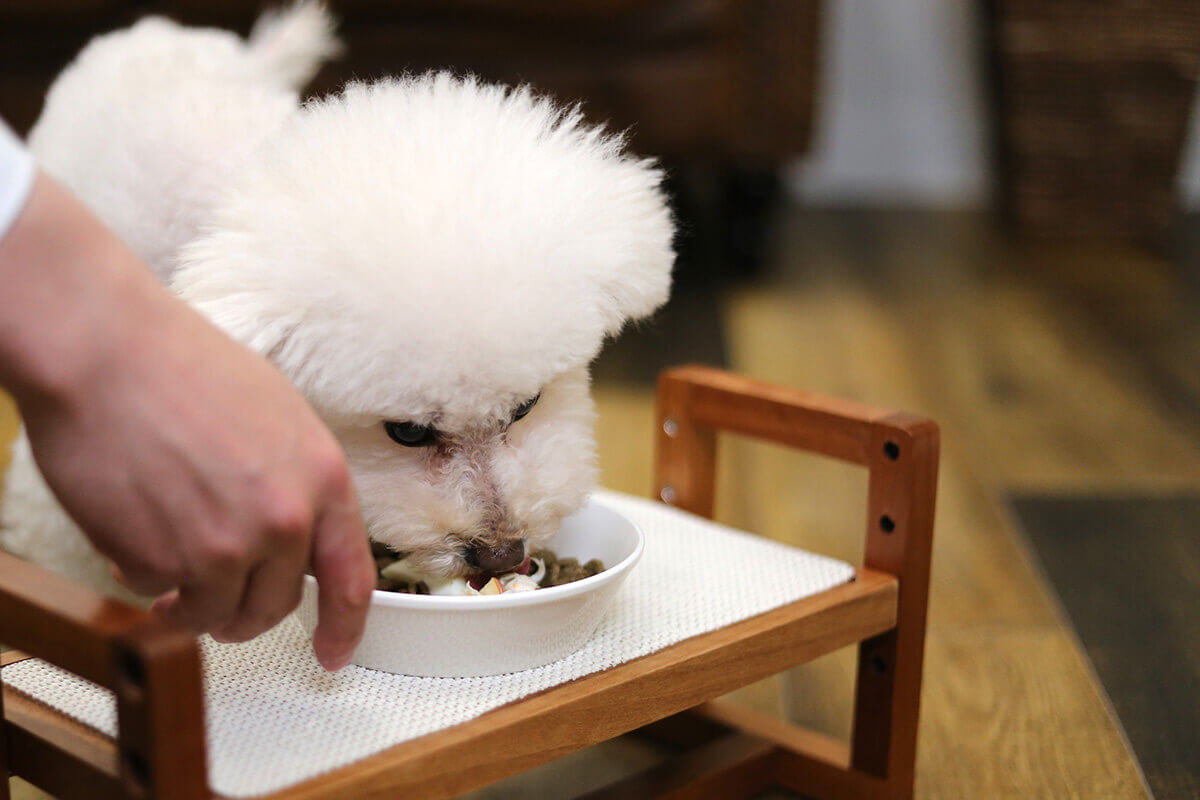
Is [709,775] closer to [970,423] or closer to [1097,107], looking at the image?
[970,423]

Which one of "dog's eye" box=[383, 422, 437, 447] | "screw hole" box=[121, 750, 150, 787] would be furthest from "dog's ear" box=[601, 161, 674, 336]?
"screw hole" box=[121, 750, 150, 787]

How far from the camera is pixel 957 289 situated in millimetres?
2400

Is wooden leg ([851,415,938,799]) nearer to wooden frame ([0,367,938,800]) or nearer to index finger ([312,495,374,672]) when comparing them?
wooden frame ([0,367,938,800])

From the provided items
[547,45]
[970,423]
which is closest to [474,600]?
[970,423]

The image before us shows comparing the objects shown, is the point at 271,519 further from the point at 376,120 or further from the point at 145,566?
the point at 376,120

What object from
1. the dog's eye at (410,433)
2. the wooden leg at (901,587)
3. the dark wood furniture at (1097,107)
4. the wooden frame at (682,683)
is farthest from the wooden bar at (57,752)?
the dark wood furniture at (1097,107)

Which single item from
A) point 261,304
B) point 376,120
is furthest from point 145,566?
point 376,120

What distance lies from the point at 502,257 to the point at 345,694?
246 mm

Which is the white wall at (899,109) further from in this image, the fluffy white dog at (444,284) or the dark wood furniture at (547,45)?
the fluffy white dog at (444,284)

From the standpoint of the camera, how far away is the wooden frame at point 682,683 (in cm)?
51

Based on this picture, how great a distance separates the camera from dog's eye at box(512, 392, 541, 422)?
686 millimetres

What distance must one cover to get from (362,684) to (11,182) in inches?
12.9

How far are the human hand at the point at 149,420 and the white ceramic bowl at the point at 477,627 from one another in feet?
0.46

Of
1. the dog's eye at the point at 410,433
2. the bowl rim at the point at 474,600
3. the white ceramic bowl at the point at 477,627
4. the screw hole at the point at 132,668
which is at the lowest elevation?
the white ceramic bowl at the point at 477,627
